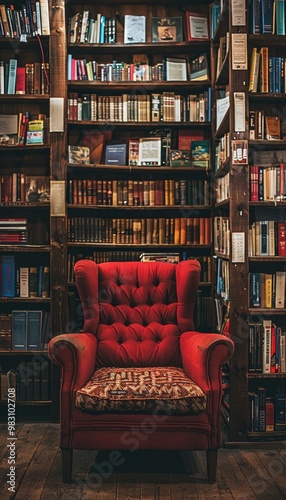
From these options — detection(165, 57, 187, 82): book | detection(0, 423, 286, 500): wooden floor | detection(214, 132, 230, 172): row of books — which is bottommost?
detection(0, 423, 286, 500): wooden floor

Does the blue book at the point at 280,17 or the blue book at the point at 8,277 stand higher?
the blue book at the point at 280,17

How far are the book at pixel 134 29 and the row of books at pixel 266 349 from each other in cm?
220

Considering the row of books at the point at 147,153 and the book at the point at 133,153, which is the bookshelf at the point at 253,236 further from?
the book at the point at 133,153

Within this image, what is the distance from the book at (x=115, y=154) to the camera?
4.05m

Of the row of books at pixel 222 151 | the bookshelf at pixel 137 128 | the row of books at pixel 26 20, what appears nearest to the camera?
the row of books at pixel 222 151

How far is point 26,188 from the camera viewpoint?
3949 mm

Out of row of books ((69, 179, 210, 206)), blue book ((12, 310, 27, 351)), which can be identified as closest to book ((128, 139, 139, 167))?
row of books ((69, 179, 210, 206))

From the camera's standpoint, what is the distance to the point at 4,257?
3.90 metres

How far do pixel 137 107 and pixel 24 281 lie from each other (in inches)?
57.8

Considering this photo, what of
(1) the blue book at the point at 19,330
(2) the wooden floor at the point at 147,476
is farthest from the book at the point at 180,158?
(2) the wooden floor at the point at 147,476

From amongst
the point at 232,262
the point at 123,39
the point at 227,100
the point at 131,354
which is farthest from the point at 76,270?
the point at 123,39

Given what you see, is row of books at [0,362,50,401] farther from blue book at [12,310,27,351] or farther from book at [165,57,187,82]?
book at [165,57,187,82]

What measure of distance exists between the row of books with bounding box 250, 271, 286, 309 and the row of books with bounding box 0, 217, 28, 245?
1.61 m

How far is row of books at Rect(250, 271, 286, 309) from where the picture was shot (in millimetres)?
3320
